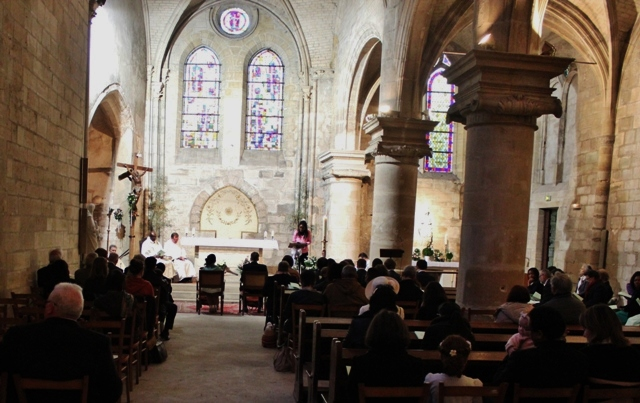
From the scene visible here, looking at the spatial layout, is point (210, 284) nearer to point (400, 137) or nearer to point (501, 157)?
point (400, 137)

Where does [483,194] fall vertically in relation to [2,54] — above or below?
below

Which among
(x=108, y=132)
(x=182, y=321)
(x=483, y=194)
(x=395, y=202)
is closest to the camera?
(x=483, y=194)

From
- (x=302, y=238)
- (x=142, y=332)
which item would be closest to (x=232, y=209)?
(x=302, y=238)

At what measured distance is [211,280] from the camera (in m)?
10.2

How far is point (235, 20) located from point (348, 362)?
18.5 m

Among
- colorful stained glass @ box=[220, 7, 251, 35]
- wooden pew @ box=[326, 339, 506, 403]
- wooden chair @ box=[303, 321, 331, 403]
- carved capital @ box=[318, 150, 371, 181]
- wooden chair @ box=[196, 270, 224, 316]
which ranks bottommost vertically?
wooden chair @ box=[196, 270, 224, 316]

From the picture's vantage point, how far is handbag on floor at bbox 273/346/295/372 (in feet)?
21.5

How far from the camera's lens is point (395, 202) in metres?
11.1

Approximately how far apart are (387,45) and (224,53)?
10.2 m

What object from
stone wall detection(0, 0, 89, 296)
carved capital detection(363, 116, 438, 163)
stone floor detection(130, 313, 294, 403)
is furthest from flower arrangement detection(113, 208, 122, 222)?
carved capital detection(363, 116, 438, 163)

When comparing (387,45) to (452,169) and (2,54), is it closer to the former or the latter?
(2,54)

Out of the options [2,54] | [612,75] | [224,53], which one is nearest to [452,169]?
[612,75]

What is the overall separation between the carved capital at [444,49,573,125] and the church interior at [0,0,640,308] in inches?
0.7

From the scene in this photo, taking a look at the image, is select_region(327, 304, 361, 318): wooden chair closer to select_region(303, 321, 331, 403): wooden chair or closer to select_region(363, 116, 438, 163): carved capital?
select_region(303, 321, 331, 403): wooden chair
